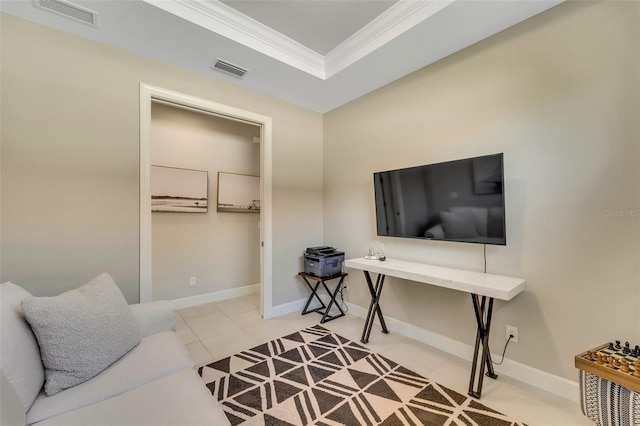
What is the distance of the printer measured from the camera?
9.94ft

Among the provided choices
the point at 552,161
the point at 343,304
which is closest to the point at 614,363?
the point at 552,161

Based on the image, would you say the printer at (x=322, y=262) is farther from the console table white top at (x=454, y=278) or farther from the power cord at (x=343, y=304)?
the console table white top at (x=454, y=278)

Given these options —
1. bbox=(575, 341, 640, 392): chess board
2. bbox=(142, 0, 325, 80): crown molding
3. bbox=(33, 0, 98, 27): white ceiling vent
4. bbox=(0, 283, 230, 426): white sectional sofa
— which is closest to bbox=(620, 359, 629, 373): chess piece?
bbox=(575, 341, 640, 392): chess board

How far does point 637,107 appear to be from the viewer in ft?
4.94

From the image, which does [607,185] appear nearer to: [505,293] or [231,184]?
[505,293]

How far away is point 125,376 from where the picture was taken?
1277mm

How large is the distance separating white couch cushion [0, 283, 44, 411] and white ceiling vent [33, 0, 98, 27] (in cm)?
187

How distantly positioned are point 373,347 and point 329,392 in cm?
76

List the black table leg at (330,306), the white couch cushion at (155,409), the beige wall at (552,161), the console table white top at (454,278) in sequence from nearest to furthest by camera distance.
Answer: the white couch cushion at (155,409) → the beige wall at (552,161) → the console table white top at (454,278) → the black table leg at (330,306)

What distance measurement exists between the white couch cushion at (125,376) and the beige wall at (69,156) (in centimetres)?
93

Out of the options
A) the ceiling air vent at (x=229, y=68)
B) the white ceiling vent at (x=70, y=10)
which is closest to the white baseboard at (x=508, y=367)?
the ceiling air vent at (x=229, y=68)

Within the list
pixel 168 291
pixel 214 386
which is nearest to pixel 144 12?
pixel 214 386

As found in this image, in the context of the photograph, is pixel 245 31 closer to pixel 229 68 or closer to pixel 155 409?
pixel 229 68

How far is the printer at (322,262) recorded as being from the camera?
9.94 feet
